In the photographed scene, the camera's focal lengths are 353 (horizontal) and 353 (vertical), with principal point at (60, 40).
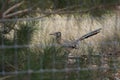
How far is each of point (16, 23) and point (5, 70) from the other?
9.5 inches

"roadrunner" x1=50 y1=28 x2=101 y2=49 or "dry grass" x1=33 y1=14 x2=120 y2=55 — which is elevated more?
"dry grass" x1=33 y1=14 x2=120 y2=55

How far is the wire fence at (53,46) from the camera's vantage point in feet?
5.32

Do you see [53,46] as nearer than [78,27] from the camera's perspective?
Yes

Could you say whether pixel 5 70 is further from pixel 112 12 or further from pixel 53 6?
pixel 112 12

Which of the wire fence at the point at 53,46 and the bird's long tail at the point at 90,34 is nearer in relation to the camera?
the wire fence at the point at 53,46

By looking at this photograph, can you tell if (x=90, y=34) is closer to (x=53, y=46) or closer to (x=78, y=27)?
(x=78, y=27)

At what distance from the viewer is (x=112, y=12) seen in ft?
5.49

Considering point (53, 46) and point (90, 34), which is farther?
point (90, 34)

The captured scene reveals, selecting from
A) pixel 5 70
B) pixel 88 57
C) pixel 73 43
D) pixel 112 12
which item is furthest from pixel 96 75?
pixel 5 70

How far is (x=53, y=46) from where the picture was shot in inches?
63.5

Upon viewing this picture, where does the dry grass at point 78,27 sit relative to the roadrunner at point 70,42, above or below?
above

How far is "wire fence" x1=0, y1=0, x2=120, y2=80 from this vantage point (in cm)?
162

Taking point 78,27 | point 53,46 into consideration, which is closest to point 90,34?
point 78,27

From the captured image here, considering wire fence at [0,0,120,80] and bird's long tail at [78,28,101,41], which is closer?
wire fence at [0,0,120,80]
